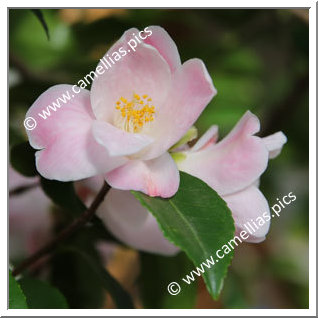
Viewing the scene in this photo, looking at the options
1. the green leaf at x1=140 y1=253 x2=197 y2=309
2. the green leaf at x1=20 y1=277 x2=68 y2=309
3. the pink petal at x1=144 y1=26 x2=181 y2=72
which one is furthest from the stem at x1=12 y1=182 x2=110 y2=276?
the green leaf at x1=140 y1=253 x2=197 y2=309

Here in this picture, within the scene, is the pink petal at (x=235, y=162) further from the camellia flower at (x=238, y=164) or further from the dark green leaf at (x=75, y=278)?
the dark green leaf at (x=75, y=278)

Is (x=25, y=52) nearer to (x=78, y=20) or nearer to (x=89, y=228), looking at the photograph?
(x=78, y=20)

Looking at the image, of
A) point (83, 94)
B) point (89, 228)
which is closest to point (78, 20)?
point (89, 228)

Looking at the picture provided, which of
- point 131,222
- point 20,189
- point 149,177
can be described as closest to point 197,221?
point 149,177

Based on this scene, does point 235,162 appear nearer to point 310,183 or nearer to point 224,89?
point 310,183

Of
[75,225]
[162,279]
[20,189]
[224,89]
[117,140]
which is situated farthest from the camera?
[224,89]
